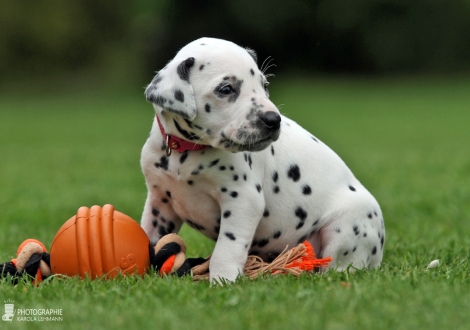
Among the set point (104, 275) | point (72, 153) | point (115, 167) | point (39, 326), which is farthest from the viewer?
point (72, 153)

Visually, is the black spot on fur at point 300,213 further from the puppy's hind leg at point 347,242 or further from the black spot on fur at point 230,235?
the black spot on fur at point 230,235

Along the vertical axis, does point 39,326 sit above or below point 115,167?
above

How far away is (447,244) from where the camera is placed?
605 centimetres

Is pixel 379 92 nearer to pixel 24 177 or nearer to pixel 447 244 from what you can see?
pixel 24 177

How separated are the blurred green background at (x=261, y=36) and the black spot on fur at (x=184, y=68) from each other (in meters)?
30.3

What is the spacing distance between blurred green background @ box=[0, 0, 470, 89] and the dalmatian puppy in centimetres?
2980

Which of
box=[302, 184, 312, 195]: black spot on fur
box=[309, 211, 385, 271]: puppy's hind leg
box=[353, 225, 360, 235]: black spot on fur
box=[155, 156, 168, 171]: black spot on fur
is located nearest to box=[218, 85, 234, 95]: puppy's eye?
box=[155, 156, 168, 171]: black spot on fur

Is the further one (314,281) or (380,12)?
(380,12)

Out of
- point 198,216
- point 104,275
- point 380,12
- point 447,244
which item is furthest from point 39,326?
point 380,12

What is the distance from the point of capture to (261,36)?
35.1 m

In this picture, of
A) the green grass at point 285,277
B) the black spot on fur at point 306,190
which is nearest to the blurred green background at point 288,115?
the green grass at point 285,277

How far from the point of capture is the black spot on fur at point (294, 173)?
15.9 ft

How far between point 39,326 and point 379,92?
92.9 ft

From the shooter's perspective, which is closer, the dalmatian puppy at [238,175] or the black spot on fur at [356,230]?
the dalmatian puppy at [238,175]
